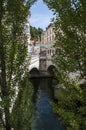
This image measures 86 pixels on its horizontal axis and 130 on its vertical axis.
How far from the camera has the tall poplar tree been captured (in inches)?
532

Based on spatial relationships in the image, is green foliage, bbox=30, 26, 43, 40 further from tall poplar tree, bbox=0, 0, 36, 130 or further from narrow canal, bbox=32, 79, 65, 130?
tall poplar tree, bbox=0, 0, 36, 130

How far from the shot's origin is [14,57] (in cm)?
1384

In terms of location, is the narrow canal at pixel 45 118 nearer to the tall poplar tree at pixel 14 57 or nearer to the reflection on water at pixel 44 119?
the reflection on water at pixel 44 119

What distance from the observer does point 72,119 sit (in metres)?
10.8

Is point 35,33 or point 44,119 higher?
point 35,33

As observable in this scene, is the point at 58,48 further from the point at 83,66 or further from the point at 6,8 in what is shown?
the point at 6,8

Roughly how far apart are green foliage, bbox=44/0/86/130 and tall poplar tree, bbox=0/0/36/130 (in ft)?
7.66

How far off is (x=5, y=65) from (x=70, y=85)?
11.1ft

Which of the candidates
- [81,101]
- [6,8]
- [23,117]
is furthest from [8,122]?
[6,8]

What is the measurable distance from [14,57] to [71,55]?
3.55 metres

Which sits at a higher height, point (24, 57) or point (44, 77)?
point (44, 77)

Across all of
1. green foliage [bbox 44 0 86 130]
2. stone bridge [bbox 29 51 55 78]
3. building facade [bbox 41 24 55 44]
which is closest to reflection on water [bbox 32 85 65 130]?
green foliage [bbox 44 0 86 130]

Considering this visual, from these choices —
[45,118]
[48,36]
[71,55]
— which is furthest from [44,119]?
[48,36]

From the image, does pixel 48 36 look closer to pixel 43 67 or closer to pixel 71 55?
pixel 43 67
